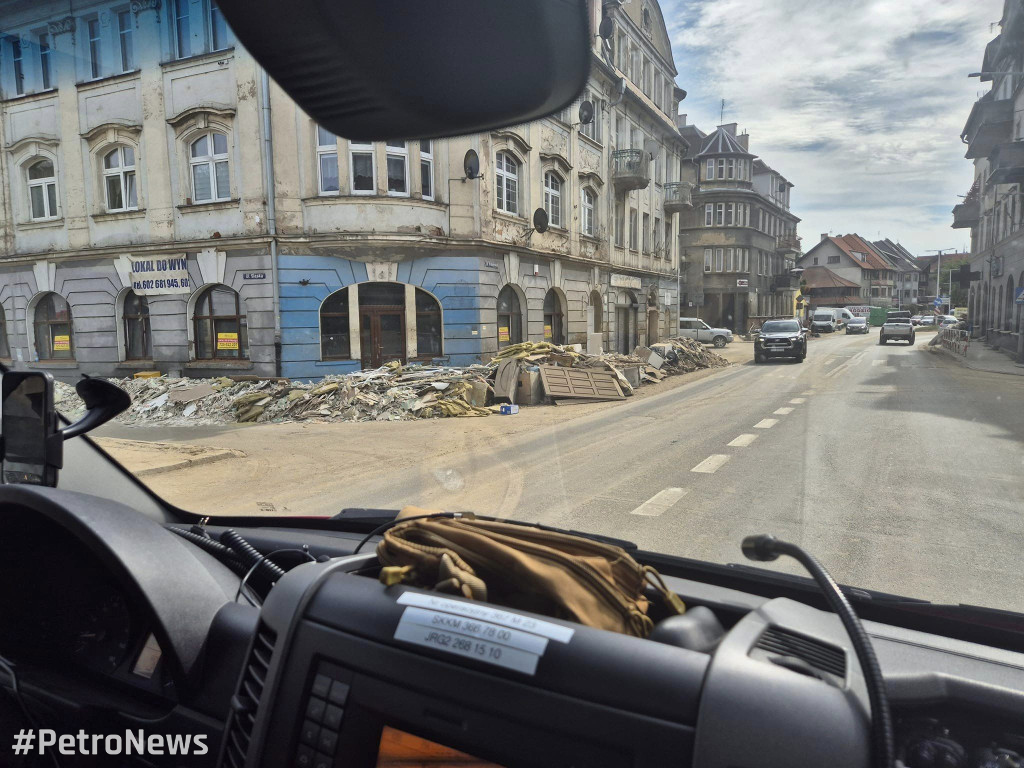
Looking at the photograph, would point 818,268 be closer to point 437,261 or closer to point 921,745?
point 921,745

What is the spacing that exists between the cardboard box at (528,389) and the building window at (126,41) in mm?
10902

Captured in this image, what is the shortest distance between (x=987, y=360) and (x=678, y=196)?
172 cm

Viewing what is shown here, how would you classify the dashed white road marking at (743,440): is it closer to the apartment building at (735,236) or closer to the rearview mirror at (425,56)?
the apartment building at (735,236)

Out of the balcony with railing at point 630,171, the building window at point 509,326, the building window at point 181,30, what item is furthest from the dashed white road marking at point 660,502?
the building window at point 509,326

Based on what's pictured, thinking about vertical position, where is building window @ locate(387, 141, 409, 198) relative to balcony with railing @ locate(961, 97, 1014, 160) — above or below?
above

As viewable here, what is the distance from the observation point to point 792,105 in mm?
1748

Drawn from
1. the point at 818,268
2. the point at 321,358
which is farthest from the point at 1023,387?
the point at 321,358

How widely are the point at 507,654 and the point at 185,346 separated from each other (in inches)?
83.6

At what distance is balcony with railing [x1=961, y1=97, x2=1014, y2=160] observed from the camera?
5.69 feet

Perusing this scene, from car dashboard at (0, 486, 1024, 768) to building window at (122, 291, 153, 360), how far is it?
795 millimetres

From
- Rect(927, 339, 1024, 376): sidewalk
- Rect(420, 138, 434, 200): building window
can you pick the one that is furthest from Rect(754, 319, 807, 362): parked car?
Rect(420, 138, 434, 200): building window

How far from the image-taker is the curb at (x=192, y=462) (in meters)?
2.82

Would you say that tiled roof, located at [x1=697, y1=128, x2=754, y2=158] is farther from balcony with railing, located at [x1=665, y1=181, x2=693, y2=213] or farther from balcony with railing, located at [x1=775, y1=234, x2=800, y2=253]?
balcony with railing, located at [x1=775, y1=234, x2=800, y2=253]

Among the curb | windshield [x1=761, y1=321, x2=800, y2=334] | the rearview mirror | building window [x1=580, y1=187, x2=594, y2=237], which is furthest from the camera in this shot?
windshield [x1=761, y1=321, x2=800, y2=334]
